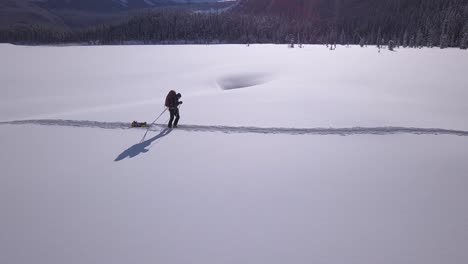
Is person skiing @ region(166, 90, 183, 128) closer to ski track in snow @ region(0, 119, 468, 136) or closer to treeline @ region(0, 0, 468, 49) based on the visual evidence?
ski track in snow @ region(0, 119, 468, 136)

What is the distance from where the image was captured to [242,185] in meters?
8.26

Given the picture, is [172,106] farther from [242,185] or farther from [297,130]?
[242,185]

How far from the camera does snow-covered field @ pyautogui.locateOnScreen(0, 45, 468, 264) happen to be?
19.4ft

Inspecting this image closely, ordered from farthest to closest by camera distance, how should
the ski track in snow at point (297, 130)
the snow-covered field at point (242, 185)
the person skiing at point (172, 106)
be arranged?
1. the person skiing at point (172, 106)
2. the ski track in snow at point (297, 130)
3. the snow-covered field at point (242, 185)

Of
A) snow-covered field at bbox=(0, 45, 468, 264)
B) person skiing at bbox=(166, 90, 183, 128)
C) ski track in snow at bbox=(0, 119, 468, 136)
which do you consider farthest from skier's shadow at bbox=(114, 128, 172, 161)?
ski track in snow at bbox=(0, 119, 468, 136)

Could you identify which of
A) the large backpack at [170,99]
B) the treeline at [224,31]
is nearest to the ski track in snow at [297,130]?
the large backpack at [170,99]

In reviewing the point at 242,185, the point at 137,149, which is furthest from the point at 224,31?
the point at 242,185

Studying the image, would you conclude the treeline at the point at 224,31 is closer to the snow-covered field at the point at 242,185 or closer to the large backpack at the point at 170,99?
the snow-covered field at the point at 242,185

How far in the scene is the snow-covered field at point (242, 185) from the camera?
592 centimetres

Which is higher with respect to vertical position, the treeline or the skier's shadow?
the treeline

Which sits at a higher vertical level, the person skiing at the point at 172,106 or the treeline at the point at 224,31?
the treeline at the point at 224,31

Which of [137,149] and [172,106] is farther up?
[172,106]

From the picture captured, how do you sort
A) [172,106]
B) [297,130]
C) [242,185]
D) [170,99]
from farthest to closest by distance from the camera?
[170,99]
[172,106]
[297,130]
[242,185]

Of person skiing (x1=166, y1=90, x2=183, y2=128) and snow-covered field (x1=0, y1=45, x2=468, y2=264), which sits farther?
person skiing (x1=166, y1=90, x2=183, y2=128)
